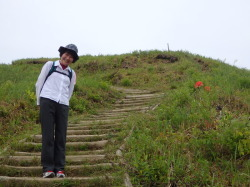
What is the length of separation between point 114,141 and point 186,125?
1.51 metres

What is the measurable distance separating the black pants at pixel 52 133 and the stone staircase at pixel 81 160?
0.24m

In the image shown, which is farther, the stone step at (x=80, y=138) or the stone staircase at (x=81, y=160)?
the stone step at (x=80, y=138)

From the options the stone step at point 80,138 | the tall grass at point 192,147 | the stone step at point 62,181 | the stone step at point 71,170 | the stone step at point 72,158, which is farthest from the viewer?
the stone step at point 80,138

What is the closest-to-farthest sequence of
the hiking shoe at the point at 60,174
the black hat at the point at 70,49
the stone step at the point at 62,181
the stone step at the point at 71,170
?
the stone step at the point at 62,181
the hiking shoe at the point at 60,174
the stone step at the point at 71,170
the black hat at the point at 70,49

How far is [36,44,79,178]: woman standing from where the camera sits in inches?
158

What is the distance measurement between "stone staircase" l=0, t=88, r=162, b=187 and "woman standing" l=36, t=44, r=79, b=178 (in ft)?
0.82

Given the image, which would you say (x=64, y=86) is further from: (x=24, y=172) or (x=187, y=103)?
(x=187, y=103)

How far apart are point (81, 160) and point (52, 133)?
0.79 meters

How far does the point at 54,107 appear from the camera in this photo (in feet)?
13.6

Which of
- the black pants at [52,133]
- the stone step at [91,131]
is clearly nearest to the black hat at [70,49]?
the black pants at [52,133]

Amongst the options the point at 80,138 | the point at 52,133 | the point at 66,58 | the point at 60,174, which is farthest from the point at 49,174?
the point at 66,58

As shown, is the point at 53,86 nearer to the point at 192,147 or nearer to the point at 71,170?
the point at 71,170

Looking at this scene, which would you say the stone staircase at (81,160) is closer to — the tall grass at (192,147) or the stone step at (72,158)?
the stone step at (72,158)

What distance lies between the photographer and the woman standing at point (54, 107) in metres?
4.01
